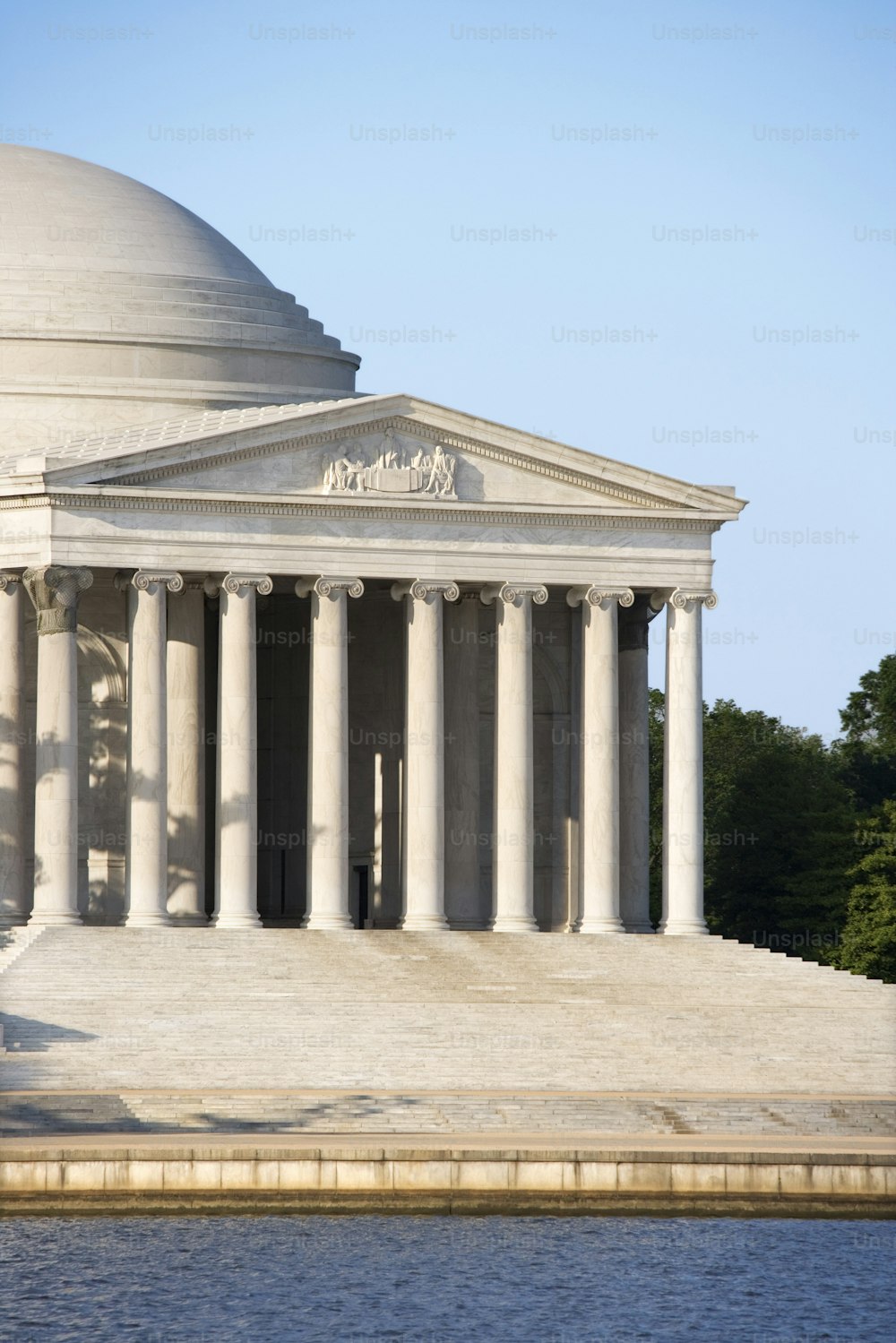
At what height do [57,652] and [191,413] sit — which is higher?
[191,413]

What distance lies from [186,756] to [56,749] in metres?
5.27

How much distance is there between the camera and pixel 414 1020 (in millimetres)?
86750

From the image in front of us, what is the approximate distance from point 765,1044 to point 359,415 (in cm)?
2684

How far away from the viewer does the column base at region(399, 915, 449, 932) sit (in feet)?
336

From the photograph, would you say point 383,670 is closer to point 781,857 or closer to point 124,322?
point 124,322

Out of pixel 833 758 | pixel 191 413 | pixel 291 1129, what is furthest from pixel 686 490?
pixel 833 758

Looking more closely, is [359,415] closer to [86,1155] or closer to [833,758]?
[86,1155]

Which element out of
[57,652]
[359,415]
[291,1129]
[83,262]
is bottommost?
[291,1129]

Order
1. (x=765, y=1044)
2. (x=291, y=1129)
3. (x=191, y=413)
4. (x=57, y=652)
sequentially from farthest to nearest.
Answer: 1. (x=191, y=413)
2. (x=57, y=652)
3. (x=765, y=1044)
4. (x=291, y=1129)

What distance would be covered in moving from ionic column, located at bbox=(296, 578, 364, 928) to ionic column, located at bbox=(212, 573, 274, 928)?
2.03 metres

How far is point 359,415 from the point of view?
336 feet

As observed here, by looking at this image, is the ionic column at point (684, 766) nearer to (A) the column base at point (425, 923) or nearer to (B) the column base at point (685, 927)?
(B) the column base at point (685, 927)

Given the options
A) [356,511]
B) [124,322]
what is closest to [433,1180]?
[356,511]

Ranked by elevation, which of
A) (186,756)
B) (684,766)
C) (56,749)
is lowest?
(684,766)
